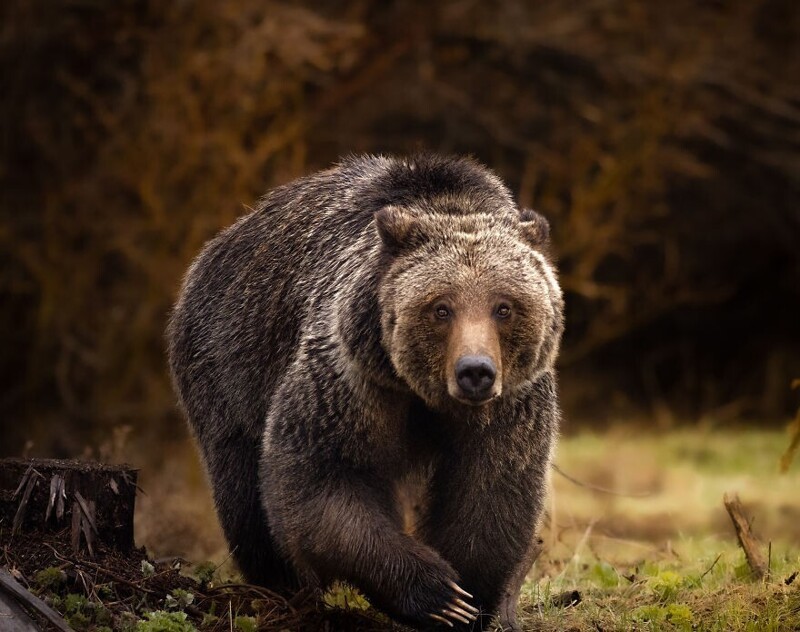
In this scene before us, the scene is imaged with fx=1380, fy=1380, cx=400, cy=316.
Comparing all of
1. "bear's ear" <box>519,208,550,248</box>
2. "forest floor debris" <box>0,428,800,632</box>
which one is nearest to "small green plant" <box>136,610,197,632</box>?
"forest floor debris" <box>0,428,800,632</box>

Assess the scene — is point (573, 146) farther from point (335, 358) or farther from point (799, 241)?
point (335, 358)

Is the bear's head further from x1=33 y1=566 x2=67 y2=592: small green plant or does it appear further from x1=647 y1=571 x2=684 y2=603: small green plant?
x1=33 y1=566 x2=67 y2=592: small green plant

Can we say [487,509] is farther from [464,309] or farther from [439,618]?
[464,309]

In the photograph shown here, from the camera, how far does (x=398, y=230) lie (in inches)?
211

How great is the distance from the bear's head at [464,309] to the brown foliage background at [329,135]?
6374mm

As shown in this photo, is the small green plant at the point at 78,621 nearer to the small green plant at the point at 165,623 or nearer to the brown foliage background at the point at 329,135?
the small green plant at the point at 165,623

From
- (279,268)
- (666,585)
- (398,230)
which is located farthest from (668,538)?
(398,230)

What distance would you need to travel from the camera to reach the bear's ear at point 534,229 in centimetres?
547

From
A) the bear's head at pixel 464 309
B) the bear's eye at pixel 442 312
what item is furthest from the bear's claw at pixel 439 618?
the bear's eye at pixel 442 312

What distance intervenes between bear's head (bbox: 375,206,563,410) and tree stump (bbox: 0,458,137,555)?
132 centimetres

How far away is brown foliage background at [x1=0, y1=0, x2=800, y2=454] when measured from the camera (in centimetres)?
1167

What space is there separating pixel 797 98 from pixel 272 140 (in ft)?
18.8

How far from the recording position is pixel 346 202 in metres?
6.32

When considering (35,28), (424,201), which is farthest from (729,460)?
(424,201)
